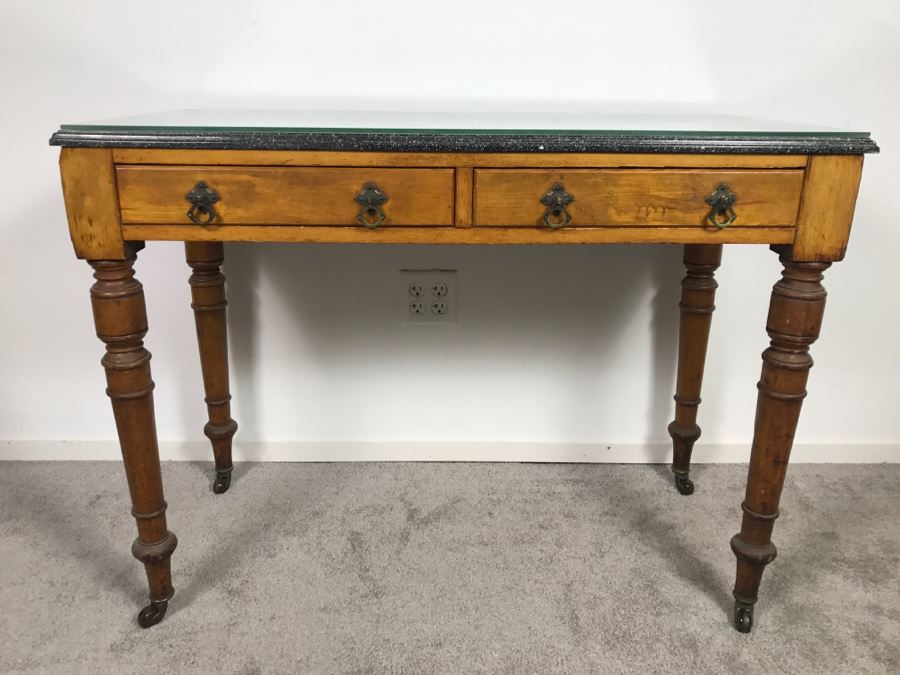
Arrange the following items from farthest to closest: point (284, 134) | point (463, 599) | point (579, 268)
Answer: point (579, 268)
point (463, 599)
point (284, 134)

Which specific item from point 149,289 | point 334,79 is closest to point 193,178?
point 334,79

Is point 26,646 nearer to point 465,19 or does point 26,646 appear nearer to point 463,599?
point 463,599

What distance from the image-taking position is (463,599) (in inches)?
49.8

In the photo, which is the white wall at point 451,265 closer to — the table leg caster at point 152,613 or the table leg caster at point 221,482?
the table leg caster at point 221,482

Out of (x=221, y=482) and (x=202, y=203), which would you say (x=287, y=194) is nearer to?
(x=202, y=203)

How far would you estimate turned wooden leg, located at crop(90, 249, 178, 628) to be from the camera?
3.50 ft

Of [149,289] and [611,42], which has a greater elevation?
[611,42]

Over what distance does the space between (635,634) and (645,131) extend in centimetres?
80

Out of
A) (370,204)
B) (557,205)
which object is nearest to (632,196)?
(557,205)

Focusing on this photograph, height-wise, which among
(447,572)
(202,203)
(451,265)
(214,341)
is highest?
(202,203)

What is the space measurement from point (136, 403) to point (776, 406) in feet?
3.28

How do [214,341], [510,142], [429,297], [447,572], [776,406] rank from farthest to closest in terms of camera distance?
[429,297] → [214,341] → [447,572] → [776,406] → [510,142]

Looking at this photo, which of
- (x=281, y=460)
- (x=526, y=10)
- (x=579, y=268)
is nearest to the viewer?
(x=526, y=10)

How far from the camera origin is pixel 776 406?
1.12 meters
